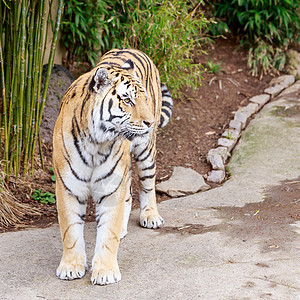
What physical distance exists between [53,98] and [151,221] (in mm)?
2053

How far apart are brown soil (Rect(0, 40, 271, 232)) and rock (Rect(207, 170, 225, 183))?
212 millimetres

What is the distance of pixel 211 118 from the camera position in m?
6.54

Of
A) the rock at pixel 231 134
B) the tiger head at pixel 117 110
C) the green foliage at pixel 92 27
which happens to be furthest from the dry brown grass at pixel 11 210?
the rock at pixel 231 134

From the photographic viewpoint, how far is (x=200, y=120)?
6473 millimetres

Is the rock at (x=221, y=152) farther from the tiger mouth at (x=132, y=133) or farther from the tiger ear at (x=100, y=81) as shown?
the tiger ear at (x=100, y=81)

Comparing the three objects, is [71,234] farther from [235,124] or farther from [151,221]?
[235,124]

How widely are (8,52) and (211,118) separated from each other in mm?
2925

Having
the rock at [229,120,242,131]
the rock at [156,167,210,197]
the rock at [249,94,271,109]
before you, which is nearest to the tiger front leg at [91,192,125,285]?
the rock at [156,167,210,197]

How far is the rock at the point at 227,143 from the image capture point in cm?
569

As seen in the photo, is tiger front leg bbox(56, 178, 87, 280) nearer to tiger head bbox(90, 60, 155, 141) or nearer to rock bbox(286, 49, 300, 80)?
tiger head bbox(90, 60, 155, 141)

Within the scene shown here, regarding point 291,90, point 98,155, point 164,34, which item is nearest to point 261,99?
point 291,90

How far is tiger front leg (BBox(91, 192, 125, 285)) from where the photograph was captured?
3080 millimetres

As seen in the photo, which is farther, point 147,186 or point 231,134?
point 231,134

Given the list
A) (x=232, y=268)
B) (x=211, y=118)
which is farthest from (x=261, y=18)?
(x=232, y=268)
